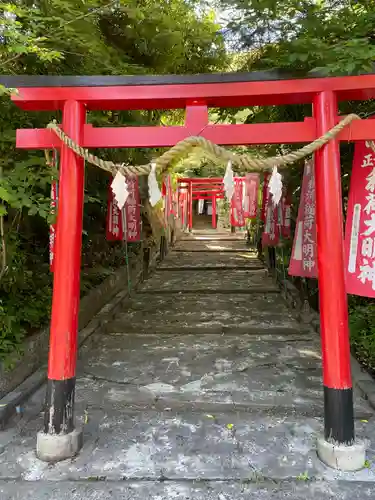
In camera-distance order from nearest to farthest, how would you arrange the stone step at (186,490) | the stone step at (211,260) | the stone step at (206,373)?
the stone step at (186,490), the stone step at (206,373), the stone step at (211,260)

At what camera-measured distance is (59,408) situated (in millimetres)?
3705

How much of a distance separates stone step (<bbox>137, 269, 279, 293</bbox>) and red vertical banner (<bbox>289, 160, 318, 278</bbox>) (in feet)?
14.8

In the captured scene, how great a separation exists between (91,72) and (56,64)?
488mm

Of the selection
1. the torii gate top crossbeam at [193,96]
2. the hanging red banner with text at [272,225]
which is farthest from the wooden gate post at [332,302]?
the hanging red banner with text at [272,225]

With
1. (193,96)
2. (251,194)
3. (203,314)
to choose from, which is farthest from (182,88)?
(251,194)

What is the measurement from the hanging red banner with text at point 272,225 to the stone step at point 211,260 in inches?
151

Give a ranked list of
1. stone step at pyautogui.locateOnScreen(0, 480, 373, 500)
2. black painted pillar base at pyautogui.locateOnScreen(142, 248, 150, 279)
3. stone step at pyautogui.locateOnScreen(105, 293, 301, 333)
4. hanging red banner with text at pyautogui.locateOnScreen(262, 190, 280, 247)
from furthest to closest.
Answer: black painted pillar base at pyautogui.locateOnScreen(142, 248, 150, 279) < hanging red banner with text at pyautogui.locateOnScreen(262, 190, 280, 247) < stone step at pyautogui.locateOnScreen(105, 293, 301, 333) < stone step at pyautogui.locateOnScreen(0, 480, 373, 500)

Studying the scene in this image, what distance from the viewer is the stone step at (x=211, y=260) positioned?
15.1 meters

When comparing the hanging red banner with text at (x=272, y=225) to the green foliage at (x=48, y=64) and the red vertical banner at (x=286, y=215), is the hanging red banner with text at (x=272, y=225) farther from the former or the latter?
the green foliage at (x=48, y=64)

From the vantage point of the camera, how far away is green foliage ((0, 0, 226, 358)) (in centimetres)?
438

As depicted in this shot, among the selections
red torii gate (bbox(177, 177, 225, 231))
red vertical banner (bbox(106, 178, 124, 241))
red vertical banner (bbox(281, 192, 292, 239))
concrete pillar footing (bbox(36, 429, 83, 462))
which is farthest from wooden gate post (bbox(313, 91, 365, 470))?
red torii gate (bbox(177, 177, 225, 231))

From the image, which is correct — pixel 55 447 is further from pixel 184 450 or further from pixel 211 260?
pixel 211 260

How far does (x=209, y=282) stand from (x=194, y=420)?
A: 27.0 ft

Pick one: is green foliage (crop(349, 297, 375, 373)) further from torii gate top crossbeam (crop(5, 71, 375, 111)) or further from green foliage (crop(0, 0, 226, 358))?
green foliage (crop(0, 0, 226, 358))
